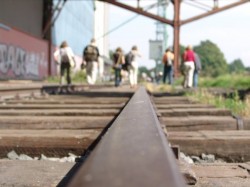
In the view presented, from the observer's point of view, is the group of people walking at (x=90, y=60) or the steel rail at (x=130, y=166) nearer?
the steel rail at (x=130, y=166)

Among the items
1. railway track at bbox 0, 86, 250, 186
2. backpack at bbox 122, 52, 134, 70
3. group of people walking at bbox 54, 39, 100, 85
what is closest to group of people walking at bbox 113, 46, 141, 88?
backpack at bbox 122, 52, 134, 70

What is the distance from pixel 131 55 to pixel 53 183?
46.3 feet

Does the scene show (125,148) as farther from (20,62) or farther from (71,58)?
(20,62)

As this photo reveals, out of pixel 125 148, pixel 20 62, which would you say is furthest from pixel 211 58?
pixel 125 148

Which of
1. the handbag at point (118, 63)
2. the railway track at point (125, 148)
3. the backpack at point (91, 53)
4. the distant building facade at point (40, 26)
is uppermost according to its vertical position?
the distant building facade at point (40, 26)

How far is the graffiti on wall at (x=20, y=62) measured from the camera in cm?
1775

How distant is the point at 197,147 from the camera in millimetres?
3107

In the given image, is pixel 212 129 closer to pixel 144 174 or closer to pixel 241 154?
pixel 241 154

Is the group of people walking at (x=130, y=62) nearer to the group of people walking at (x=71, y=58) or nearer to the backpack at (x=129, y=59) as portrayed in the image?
the backpack at (x=129, y=59)

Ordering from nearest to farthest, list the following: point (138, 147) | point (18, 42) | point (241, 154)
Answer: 1. point (138, 147)
2. point (241, 154)
3. point (18, 42)

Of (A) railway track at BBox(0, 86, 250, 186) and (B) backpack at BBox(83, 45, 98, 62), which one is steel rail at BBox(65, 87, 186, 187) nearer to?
(A) railway track at BBox(0, 86, 250, 186)

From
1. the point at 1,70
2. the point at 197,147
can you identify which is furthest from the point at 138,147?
the point at 1,70

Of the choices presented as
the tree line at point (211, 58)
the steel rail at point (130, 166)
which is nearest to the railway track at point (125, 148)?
the steel rail at point (130, 166)

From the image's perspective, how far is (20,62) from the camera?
20.0 metres
